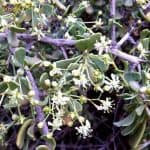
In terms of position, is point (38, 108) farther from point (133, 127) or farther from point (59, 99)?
point (133, 127)

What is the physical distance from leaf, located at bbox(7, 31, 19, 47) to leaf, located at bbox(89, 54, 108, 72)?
0.17 meters

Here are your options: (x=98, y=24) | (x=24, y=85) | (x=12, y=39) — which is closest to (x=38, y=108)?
(x=24, y=85)

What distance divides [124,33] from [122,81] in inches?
7.0

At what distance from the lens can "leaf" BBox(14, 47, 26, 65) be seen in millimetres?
850

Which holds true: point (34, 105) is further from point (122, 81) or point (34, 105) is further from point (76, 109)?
point (122, 81)

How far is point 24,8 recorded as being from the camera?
0.93 metres

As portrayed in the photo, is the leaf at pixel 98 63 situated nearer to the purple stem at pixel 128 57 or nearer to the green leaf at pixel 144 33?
the purple stem at pixel 128 57

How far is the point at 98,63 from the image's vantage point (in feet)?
2.85

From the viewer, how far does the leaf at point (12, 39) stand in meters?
0.91

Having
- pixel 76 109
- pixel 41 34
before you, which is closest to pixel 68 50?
pixel 41 34

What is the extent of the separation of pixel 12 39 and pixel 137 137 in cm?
35

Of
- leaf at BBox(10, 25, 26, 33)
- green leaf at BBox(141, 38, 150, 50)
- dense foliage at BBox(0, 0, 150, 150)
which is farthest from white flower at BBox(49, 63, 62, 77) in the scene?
green leaf at BBox(141, 38, 150, 50)

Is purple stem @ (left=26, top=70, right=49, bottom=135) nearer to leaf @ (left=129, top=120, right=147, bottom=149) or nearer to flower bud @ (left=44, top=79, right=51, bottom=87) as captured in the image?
flower bud @ (left=44, top=79, right=51, bottom=87)

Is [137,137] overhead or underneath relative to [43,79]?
underneath
